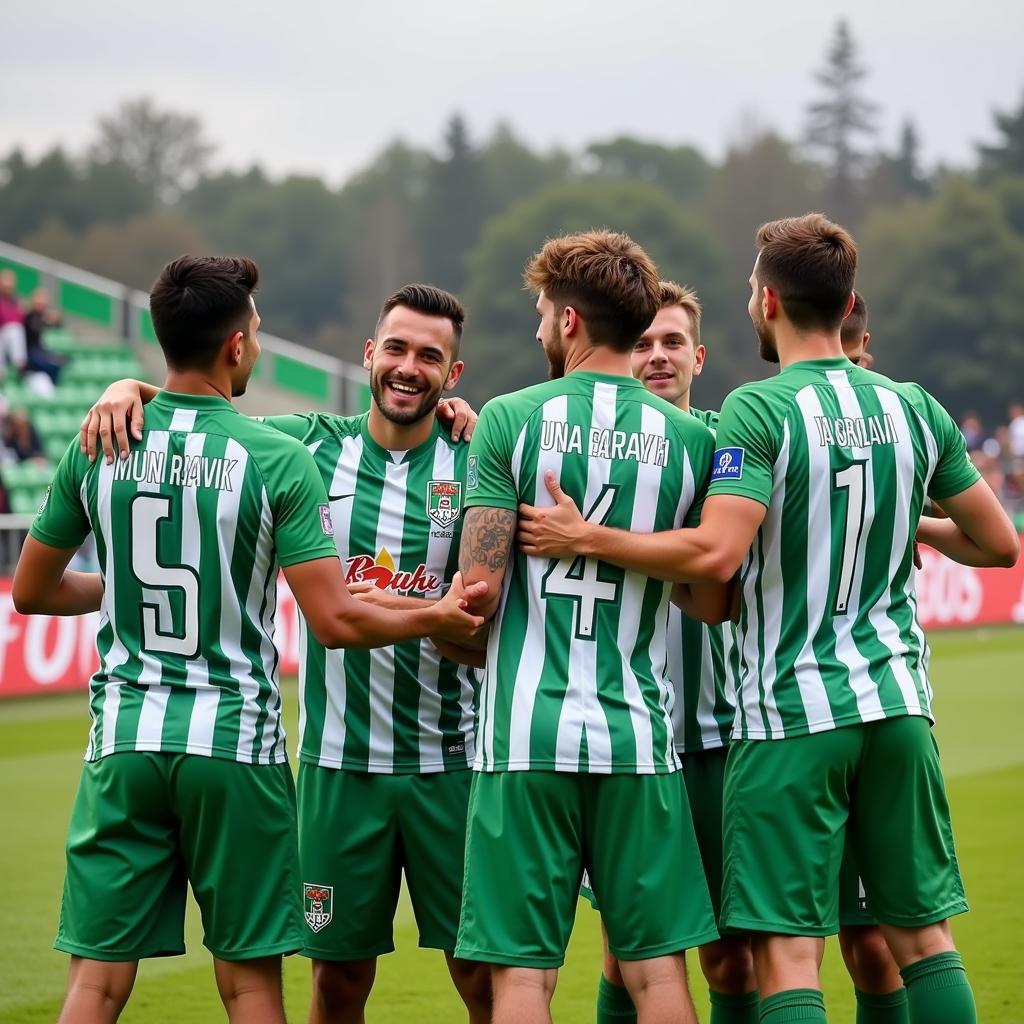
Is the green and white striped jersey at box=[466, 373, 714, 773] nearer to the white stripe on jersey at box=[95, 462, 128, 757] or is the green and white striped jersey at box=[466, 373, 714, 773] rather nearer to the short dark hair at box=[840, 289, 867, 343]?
the white stripe on jersey at box=[95, 462, 128, 757]

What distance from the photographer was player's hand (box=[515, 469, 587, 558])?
4.00 meters

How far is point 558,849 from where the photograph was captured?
401 centimetres

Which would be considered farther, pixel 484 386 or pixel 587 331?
pixel 484 386

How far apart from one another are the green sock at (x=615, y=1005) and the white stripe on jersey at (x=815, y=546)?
4.33 feet

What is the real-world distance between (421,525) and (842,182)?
9272 cm

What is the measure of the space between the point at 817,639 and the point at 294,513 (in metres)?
1.42

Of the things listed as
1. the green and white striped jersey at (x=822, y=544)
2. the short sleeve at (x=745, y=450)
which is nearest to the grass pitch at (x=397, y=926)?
the green and white striped jersey at (x=822, y=544)

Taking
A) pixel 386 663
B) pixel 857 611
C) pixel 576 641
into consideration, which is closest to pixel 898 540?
pixel 857 611

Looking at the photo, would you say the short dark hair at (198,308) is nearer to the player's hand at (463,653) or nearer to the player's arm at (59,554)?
the player's arm at (59,554)

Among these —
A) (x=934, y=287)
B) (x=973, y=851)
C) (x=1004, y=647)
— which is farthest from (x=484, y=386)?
(x=973, y=851)

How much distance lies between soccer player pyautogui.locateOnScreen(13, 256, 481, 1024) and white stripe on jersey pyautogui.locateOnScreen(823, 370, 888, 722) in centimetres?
99

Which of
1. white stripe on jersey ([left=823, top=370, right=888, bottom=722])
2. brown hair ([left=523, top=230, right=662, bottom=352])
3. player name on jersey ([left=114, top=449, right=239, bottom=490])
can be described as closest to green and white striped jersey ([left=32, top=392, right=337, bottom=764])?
player name on jersey ([left=114, top=449, right=239, bottom=490])

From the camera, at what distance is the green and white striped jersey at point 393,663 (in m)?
4.71

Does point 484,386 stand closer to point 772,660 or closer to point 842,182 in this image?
point 842,182
